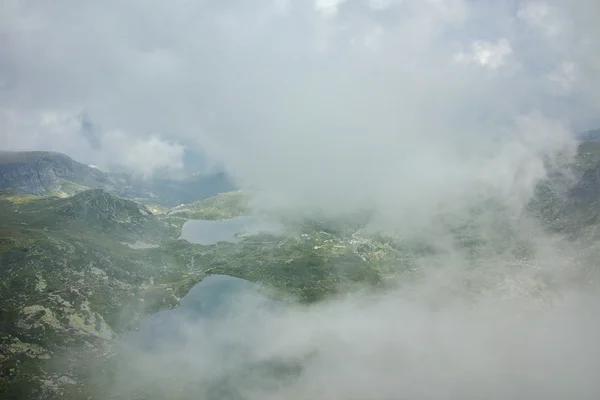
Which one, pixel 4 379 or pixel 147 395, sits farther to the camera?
pixel 147 395

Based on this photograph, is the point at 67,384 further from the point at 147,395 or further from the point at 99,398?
the point at 147,395

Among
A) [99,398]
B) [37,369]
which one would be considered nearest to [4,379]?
[37,369]

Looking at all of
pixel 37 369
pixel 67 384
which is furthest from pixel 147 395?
pixel 37 369

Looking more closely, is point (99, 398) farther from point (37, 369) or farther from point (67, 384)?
point (37, 369)

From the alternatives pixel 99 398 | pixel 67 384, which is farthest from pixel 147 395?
pixel 67 384

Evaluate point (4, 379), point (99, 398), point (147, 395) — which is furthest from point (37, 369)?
point (147, 395)

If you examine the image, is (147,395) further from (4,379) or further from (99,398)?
(4,379)
